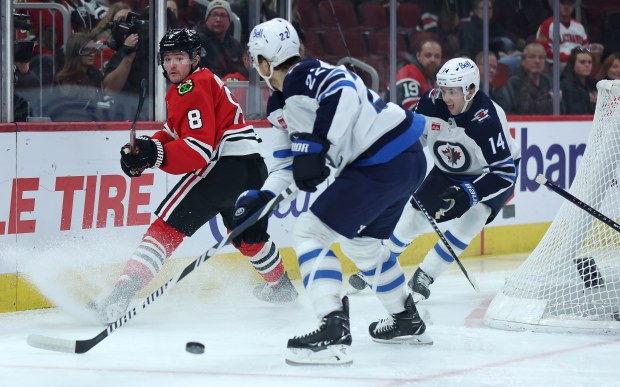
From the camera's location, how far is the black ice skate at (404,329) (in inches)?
152

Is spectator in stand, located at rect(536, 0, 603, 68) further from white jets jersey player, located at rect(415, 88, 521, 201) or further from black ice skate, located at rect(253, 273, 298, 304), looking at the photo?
black ice skate, located at rect(253, 273, 298, 304)

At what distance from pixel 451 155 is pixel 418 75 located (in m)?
1.75

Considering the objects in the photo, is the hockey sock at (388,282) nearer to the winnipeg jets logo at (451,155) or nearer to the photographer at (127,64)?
the winnipeg jets logo at (451,155)

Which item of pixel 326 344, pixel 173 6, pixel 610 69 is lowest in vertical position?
pixel 326 344

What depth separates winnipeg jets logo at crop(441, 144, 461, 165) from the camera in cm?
479

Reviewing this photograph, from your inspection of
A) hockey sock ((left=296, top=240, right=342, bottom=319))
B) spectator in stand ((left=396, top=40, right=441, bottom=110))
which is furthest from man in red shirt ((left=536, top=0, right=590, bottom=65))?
hockey sock ((left=296, top=240, right=342, bottom=319))

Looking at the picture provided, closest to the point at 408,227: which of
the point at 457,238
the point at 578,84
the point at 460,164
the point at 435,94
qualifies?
the point at 457,238

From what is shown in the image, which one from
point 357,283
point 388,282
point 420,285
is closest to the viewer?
point 388,282

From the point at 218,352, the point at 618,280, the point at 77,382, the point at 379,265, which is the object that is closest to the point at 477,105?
the point at 618,280

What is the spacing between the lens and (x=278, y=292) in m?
4.79

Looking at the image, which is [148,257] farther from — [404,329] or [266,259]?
[404,329]

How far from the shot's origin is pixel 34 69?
4801 millimetres

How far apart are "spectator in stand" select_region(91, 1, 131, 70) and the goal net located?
1.91 meters

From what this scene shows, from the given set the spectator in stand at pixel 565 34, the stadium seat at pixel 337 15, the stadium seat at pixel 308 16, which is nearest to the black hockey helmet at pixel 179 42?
the stadium seat at pixel 308 16
